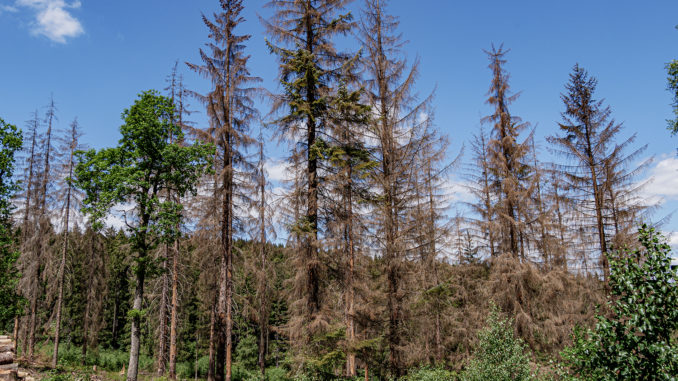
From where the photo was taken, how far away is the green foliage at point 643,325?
513 cm

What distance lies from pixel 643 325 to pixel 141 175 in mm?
16889

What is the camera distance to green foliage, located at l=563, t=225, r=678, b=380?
16.8 feet

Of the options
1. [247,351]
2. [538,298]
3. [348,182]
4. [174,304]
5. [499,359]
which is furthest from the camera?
[247,351]

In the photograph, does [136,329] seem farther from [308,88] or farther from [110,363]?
[110,363]

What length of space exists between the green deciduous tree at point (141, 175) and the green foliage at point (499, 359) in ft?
41.8

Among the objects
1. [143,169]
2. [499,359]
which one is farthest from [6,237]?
[499,359]

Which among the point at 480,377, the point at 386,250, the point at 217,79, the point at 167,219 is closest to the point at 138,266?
the point at 167,219

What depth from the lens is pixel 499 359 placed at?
11.1 meters

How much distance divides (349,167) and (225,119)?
21.4 ft

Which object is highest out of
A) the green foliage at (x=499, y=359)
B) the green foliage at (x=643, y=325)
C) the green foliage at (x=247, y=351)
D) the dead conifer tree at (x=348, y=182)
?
the dead conifer tree at (x=348, y=182)

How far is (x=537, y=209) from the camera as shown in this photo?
20.9m

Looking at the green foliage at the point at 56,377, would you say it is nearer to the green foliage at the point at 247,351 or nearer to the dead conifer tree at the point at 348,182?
the dead conifer tree at the point at 348,182

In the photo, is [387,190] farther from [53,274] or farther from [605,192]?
[53,274]

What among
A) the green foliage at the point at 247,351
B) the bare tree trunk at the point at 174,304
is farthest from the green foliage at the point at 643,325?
the green foliage at the point at 247,351
